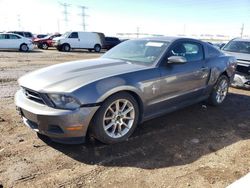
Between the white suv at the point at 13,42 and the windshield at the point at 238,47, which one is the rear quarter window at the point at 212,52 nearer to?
the windshield at the point at 238,47

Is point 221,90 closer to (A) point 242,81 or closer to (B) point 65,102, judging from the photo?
(A) point 242,81

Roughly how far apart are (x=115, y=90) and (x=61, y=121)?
2.75 ft

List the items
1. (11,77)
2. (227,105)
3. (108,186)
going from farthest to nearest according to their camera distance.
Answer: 1. (11,77)
2. (227,105)
3. (108,186)

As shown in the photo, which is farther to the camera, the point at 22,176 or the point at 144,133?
the point at 144,133

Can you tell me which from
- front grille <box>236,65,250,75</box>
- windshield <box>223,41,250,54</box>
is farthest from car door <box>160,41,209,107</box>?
windshield <box>223,41,250,54</box>

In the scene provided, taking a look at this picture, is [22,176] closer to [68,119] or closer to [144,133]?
[68,119]

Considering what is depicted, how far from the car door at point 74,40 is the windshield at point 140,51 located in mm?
20483

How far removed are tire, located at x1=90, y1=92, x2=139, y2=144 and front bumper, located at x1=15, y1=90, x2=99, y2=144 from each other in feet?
0.51


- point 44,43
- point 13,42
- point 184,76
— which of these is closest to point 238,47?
point 184,76

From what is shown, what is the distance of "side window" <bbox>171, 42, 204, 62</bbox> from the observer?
185 inches

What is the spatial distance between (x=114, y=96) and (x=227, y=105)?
364 cm

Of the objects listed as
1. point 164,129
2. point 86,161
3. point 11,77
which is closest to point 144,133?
point 164,129

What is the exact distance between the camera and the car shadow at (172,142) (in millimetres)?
3408

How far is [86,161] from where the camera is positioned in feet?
10.9
